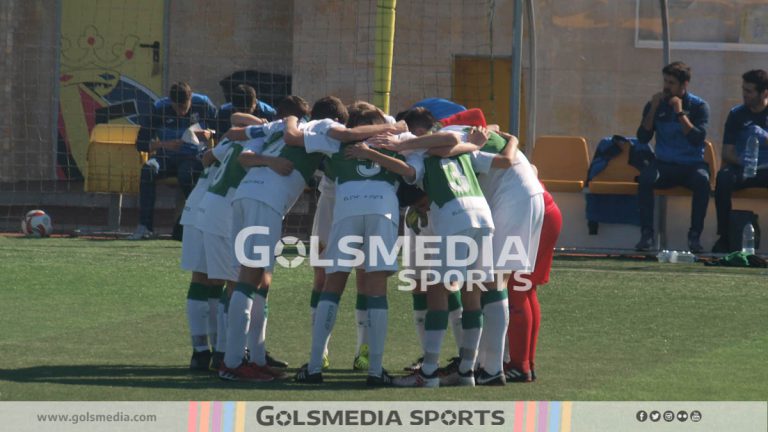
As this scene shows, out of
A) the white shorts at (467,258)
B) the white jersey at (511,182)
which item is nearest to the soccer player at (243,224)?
the white shorts at (467,258)

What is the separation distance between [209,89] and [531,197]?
12.7m

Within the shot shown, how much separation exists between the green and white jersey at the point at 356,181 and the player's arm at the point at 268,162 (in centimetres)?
18

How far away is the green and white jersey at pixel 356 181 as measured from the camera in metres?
7.64

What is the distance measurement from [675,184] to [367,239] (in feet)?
24.8

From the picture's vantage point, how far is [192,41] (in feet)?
66.1

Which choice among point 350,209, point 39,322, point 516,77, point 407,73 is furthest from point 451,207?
point 407,73

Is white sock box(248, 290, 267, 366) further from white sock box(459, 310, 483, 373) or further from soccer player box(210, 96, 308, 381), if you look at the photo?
white sock box(459, 310, 483, 373)

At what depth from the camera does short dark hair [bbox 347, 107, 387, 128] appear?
7965 mm

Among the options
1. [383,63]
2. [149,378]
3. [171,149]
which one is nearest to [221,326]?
[149,378]

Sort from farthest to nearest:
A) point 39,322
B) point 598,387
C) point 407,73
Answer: point 407,73 → point 39,322 → point 598,387

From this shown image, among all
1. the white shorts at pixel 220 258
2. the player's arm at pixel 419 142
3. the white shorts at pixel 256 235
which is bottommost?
the white shorts at pixel 220 258
